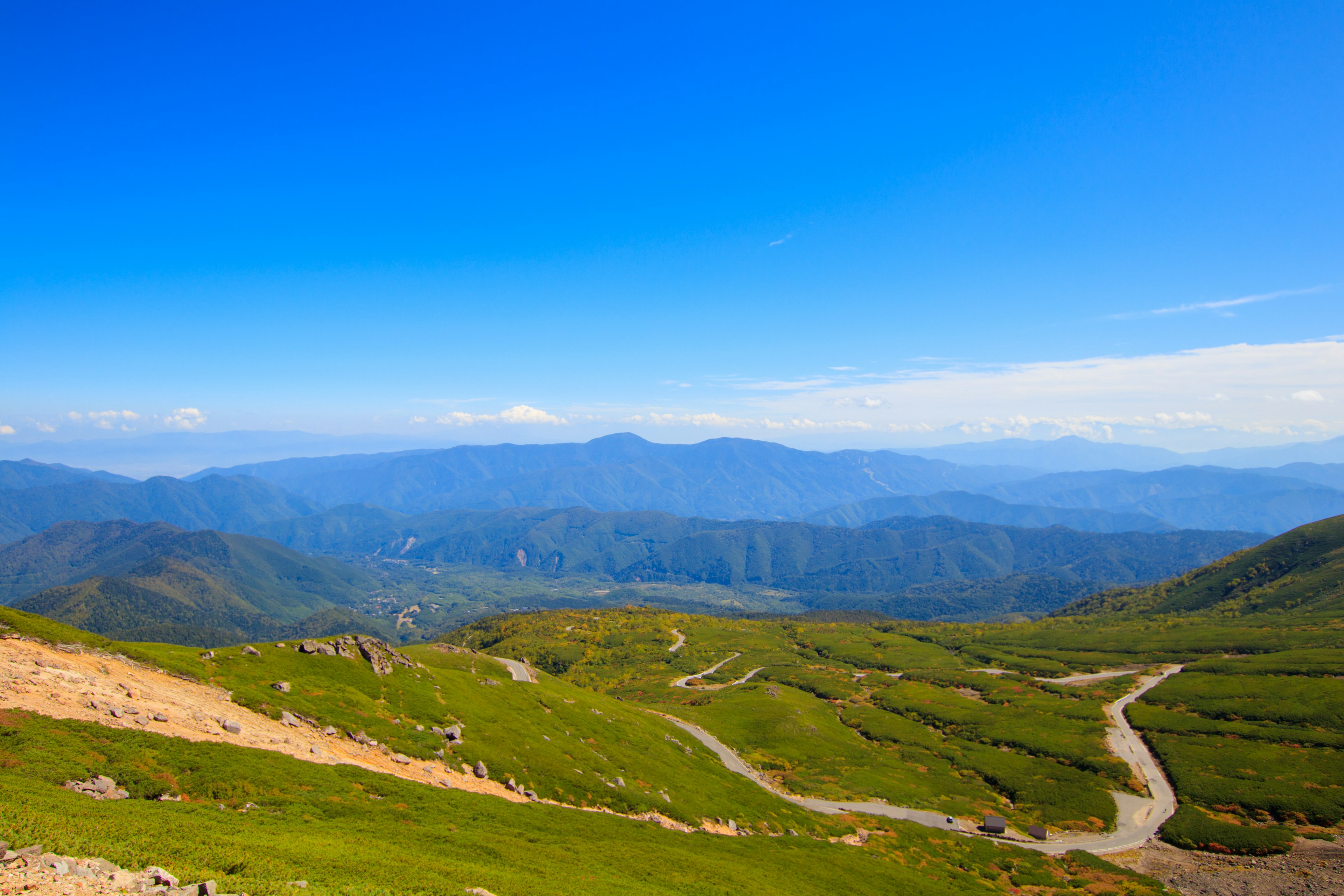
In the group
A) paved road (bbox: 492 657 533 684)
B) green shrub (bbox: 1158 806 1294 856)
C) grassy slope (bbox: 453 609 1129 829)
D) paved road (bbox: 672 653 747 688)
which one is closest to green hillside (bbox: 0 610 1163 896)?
paved road (bbox: 492 657 533 684)

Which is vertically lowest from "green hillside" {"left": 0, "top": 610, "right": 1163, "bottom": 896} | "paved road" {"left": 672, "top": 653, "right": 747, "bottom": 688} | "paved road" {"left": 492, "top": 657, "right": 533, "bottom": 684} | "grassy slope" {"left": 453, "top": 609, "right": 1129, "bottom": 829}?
"paved road" {"left": 672, "top": 653, "right": 747, "bottom": 688}

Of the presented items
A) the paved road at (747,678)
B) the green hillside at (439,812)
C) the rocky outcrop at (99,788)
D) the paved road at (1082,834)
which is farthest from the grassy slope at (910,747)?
the rocky outcrop at (99,788)

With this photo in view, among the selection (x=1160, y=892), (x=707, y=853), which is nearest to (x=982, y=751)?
(x=1160, y=892)

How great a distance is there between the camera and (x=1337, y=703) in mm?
112750

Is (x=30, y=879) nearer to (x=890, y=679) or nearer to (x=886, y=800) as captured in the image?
(x=886, y=800)

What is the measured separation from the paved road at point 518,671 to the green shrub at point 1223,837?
9890 cm

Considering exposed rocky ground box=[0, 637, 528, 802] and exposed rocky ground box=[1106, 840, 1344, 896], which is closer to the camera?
exposed rocky ground box=[0, 637, 528, 802]

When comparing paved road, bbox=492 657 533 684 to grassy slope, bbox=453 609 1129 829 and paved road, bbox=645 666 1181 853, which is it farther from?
grassy slope, bbox=453 609 1129 829

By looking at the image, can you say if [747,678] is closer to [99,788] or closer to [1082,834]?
[1082,834]

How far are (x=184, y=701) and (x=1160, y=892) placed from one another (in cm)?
10066

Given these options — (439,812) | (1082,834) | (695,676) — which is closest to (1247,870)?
(1082,834)

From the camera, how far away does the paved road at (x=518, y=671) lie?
9400cm

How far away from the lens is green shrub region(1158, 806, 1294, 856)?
7425 centimetres

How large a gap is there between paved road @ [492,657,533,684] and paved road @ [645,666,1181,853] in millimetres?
25256
